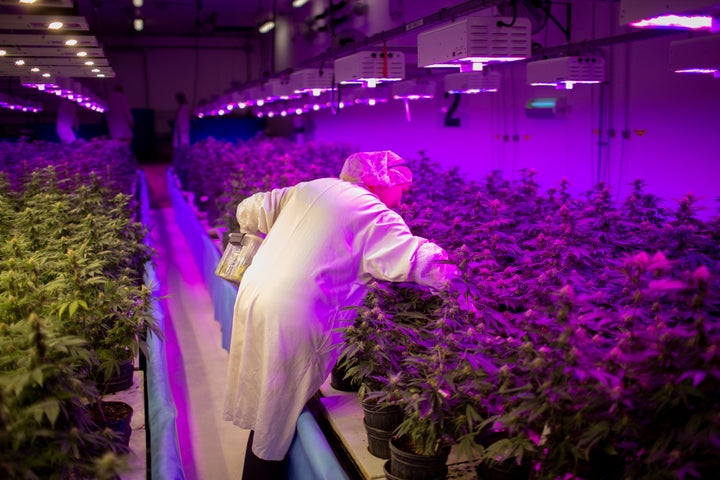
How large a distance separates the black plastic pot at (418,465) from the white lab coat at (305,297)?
2.06ft

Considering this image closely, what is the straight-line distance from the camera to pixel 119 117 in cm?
1520

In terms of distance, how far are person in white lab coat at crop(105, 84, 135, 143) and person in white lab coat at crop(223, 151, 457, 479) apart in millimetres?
12920

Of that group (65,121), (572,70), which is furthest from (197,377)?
(65,121)

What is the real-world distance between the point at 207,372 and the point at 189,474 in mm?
1555

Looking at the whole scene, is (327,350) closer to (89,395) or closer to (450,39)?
(89,395)

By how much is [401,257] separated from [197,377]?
9.82 ft

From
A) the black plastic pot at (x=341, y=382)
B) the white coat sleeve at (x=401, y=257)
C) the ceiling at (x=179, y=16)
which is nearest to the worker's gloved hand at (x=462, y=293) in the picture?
the white coat sleeve at (x=401, y=257)

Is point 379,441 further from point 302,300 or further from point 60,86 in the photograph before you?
point 60,86

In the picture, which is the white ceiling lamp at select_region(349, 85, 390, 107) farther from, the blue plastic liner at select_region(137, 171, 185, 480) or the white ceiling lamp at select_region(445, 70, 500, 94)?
the blue plastic liner at select_region(137, 171, 185, 480)

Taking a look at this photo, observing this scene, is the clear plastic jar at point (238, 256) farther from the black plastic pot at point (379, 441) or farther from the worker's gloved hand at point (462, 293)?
the worker's gloved hand at point (462, 293)

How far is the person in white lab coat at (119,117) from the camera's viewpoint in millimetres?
14766

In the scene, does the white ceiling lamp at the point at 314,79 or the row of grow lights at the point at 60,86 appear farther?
the row of grow lights at the point at 60,86

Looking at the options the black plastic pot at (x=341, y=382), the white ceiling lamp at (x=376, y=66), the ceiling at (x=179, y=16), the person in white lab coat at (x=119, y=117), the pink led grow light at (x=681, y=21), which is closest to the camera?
the pink led grow light at (x=681, y=21)

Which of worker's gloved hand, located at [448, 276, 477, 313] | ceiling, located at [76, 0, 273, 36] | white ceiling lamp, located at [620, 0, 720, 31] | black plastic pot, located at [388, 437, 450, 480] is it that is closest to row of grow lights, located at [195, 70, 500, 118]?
white ceiling lamp, located at [620, 0, 720, 31]
